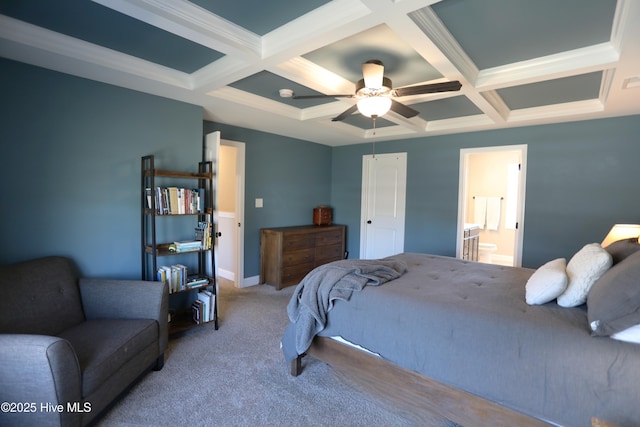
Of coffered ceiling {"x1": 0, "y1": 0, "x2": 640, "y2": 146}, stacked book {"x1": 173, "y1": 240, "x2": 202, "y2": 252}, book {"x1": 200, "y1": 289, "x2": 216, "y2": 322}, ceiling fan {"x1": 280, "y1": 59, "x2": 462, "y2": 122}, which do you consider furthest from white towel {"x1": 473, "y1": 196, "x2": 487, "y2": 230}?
stacked book {"x1": 173, "y1": 240, "x2": 202, "y2": 252}

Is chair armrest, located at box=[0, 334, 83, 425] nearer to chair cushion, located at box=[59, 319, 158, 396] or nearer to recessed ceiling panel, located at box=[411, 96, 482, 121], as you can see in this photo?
chair cushion, located at box=[59, 319, 158, 396]

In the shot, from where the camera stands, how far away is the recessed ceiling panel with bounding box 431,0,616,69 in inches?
68.6

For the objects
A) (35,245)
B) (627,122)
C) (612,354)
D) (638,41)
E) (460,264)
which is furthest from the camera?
(627,122)

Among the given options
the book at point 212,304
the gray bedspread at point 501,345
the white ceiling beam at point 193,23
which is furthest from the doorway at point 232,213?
the gray bedspread at point 501,345

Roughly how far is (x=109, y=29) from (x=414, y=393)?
2.99 meters

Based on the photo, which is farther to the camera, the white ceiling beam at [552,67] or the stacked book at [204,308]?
the stacked book at [204,308]

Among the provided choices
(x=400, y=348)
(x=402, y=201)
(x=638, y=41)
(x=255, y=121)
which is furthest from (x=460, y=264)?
(x=255, y=121)

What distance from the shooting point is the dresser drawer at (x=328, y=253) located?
4.98 metres

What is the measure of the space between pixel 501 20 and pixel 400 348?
6.80 ft

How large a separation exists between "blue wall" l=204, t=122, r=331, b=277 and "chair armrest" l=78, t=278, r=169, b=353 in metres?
2.17

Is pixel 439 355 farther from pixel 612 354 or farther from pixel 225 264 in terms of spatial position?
pixel 225 264

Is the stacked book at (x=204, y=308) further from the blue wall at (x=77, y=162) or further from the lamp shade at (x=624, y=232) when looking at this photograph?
the lamp shade at (x=624, y=232)

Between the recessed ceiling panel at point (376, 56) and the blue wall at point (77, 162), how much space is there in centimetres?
167

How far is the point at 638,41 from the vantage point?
6.07 feet
